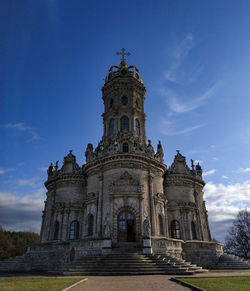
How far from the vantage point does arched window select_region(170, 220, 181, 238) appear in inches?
1312

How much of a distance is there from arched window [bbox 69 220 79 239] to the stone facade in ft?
0.42

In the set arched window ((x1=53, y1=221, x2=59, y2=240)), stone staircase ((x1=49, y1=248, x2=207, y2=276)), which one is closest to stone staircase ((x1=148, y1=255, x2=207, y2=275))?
stone staircase ((x1=49, y1=248, x2=207, y2=276))

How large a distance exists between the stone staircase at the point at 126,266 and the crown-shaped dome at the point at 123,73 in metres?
27.8

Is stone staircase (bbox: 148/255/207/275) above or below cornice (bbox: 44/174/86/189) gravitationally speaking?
below

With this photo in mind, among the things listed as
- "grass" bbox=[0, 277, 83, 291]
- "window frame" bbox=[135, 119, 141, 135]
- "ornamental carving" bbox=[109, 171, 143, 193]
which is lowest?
"grass" bbox=[0, 277, 83, 291]

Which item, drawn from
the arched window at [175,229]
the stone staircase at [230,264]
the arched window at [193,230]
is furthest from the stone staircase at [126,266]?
the arched window at [193,230]

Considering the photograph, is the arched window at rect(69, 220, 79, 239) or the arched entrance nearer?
the arched entrance

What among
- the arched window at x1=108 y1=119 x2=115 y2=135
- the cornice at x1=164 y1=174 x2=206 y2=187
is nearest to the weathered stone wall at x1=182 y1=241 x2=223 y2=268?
the cornice at x1=164 y1=174 x2=206 y2=187

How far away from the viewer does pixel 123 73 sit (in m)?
40.0

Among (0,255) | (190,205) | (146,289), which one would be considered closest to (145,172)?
(190,205)

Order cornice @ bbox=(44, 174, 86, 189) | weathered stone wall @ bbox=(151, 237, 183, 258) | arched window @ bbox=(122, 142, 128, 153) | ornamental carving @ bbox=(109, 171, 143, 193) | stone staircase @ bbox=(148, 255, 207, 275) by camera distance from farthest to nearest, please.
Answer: cornice @ bbox=(44, 174, 86, 189) → arched window @ bbox=(122, 142, 128, 153) → ornamental carving @ bbox=(109, 171, 143, 193) → weathered stone wall @ bbox=(151, 237, 183, 258) → stone staircase @ bbox=(148, 255, 207, 275)

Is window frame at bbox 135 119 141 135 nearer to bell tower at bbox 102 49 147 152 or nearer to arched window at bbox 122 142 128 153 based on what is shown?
bell tower at bbox 102 49 147 152

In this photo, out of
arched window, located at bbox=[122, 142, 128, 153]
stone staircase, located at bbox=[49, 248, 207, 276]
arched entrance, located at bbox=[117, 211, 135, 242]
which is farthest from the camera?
arched window, located at bbox=[122, 142, 128, 153]

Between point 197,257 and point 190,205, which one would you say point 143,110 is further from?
point 197,257
